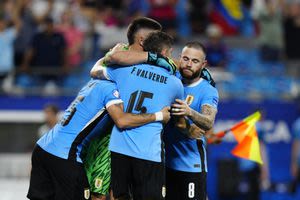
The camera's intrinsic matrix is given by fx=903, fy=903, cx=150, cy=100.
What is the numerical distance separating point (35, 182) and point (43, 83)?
26.5ft

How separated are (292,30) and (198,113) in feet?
35.0

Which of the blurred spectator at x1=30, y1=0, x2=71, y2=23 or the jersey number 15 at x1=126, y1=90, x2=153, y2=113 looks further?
the blurred spectator at x1=30, y1=0, x2=71, y2=23

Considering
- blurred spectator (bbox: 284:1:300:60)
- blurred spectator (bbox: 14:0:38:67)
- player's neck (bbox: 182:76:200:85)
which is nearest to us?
player's neck (bbox: 182:76:200:85)

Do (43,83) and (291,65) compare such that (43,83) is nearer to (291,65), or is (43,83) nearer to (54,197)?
(291,65)

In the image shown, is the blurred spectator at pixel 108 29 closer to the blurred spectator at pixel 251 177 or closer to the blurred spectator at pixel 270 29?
the blurred spectator at pixel 270 29

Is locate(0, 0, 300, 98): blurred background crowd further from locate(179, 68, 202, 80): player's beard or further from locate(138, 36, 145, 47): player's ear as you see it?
locate(138, 36, 145, 47): player's ear

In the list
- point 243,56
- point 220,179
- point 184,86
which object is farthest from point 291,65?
point 184,86

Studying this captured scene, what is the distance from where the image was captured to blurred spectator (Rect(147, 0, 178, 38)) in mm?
18578

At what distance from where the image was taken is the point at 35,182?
923 cm

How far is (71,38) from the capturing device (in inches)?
709

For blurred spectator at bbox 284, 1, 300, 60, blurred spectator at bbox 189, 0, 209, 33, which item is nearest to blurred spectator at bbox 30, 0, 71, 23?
blurred spectator at bbox 189, 0, 209, 33

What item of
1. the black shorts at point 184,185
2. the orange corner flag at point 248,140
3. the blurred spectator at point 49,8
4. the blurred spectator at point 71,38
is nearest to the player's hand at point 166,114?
the black shorts at point 184,185

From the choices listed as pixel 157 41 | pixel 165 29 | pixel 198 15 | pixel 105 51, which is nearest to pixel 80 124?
pixel 157 41

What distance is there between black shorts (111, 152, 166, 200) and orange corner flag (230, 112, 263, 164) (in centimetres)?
227
